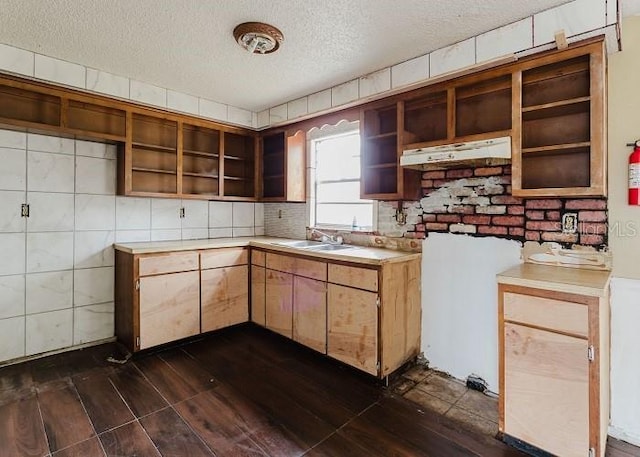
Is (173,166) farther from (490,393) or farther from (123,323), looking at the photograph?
(490,393)

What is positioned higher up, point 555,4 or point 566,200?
point 555,4

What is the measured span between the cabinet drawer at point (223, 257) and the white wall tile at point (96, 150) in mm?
1257

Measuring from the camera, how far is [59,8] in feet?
6.32

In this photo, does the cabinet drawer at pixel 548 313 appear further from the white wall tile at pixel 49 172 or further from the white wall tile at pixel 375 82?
the white wall tile at pixel 49 172

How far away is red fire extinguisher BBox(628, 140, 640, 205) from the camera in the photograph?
5.92 ft

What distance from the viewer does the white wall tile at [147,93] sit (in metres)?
2.96

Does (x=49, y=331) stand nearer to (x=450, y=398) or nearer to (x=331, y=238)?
(x=331, y=238)

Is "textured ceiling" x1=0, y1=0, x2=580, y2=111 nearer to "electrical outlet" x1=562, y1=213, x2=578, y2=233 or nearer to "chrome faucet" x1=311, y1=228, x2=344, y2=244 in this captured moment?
"electrical outlet" x1=562, y1=213, x2=578, y2=233

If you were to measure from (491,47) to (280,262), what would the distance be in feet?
7.40

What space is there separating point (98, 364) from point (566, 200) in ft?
11.7

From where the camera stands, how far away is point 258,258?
133 inches

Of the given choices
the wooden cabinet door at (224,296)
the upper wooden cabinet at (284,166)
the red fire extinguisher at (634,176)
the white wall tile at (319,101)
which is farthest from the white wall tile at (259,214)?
the red fire extinguisher at (634,176)

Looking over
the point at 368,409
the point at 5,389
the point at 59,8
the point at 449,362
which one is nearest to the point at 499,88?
the point at 449,362

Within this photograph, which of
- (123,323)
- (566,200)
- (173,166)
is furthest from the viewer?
(173,166)
